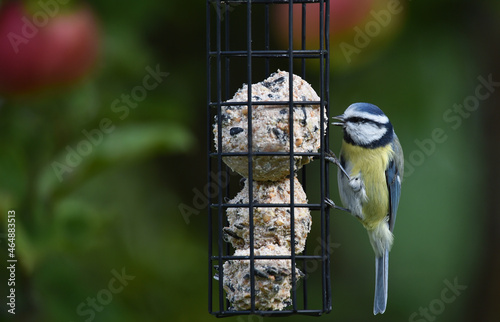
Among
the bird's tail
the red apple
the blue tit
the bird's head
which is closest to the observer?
the red apple

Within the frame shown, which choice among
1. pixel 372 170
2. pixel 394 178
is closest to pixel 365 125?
pixel 372 170

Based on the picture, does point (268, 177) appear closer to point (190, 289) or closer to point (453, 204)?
point (190, 289)

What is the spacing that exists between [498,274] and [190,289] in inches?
102

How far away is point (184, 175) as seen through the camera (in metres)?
5.87

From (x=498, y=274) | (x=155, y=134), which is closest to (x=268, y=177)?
(x=155, y=134)

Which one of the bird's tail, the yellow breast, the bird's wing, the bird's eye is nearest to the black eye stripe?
the bird's eye

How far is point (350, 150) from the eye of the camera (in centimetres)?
504

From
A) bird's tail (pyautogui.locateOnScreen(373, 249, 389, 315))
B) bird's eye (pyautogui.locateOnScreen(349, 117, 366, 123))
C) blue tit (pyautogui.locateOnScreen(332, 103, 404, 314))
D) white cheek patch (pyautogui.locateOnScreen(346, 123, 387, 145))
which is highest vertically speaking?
bird's eye (pyautogui.locateOnScreen(349, 117, 366, 123))

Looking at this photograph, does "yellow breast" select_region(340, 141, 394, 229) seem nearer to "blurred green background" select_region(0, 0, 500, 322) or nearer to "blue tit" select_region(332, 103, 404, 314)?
"blue tit" select_region(332, 103, 404, 314)

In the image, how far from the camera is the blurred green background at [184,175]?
405 cm

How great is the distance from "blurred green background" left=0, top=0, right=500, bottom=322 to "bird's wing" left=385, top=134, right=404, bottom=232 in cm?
10

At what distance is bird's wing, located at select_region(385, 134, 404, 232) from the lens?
204 inches

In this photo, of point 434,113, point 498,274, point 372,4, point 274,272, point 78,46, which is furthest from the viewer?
point 498,274

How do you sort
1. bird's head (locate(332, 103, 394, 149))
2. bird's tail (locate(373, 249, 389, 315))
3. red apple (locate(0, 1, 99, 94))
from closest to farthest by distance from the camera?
1. red apple (locate(0, 1, 99, 94))
2. bird's head (locate(332, 103, 394, 149))
3. bird's tail (locate(373, 249, 389, 315))
